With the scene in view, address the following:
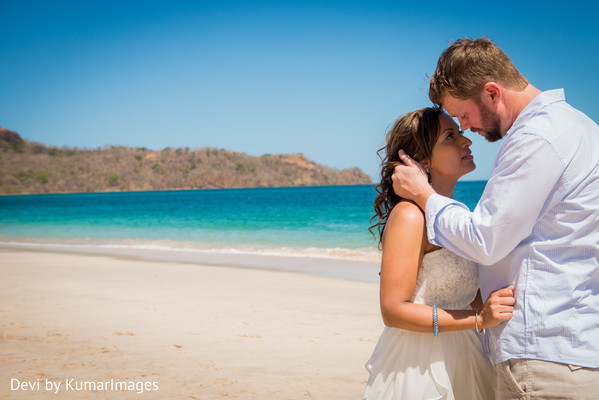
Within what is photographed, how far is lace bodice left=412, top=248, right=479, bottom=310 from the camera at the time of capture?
2209 mm

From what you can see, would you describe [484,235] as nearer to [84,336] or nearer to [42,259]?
[84,336]

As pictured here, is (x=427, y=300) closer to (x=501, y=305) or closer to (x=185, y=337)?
(x=501, y=305)

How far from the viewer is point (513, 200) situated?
1625mm

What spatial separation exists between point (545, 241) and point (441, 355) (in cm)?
81

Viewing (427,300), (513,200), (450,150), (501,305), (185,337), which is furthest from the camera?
(185,337)

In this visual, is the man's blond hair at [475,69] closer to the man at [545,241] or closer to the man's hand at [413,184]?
the man at [545,241]

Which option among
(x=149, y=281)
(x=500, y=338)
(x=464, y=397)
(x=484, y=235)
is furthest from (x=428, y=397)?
(x=149, y=281)

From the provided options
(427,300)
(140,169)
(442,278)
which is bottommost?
(427,300)

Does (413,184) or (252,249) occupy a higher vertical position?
(413,184)

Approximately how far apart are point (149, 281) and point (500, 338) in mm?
9494

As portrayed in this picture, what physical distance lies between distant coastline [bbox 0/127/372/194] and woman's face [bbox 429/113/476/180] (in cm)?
11836

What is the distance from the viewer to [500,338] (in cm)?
183

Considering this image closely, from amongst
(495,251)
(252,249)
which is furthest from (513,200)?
(252,249)

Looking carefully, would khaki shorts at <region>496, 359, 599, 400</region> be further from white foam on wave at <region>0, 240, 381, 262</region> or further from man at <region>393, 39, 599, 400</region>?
white foam on wave at <region>0, 240, 381, 262</region>
